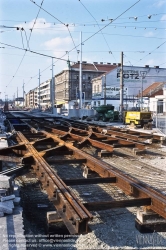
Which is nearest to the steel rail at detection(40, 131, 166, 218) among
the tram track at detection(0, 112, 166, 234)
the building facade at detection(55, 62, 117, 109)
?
the tram track at detection(0, 112, 166, 234)

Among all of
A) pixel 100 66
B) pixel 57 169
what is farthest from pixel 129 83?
pixel 57 169

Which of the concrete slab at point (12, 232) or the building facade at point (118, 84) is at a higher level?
the building facade at point (118, 84)

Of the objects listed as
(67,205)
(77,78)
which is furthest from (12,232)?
(77,78)

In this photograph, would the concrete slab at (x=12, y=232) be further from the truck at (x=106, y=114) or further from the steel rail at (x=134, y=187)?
the truck at (x=106, y=114)

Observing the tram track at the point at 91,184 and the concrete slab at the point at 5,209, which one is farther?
the concrete slab at the point at 5,209

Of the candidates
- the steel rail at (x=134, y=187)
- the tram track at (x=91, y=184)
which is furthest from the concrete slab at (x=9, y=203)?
the steel rail at (x=134, y=187)

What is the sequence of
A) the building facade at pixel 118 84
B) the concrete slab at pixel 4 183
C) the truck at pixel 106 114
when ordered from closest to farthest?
the concrete slab at pixel 4 183 < the truck at pixel 106 114 < the building facade at pixel 118 84

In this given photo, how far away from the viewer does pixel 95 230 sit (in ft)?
14.4

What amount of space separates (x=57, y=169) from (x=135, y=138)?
536 centimetres

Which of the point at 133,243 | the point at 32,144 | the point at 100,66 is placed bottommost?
the point at 133,243

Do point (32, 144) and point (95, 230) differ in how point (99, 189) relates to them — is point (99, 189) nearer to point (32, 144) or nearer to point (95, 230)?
point (95, 230)

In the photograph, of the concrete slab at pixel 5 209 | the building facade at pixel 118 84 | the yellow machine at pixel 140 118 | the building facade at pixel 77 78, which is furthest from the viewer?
the building facade at pixel 77 78

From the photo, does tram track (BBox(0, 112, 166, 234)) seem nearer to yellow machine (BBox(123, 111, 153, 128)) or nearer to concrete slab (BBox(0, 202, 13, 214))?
→ concrete slab (BBox(0, 202, 13, 214))

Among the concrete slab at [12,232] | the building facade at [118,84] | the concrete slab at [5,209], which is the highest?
the building facade at [118,84]
